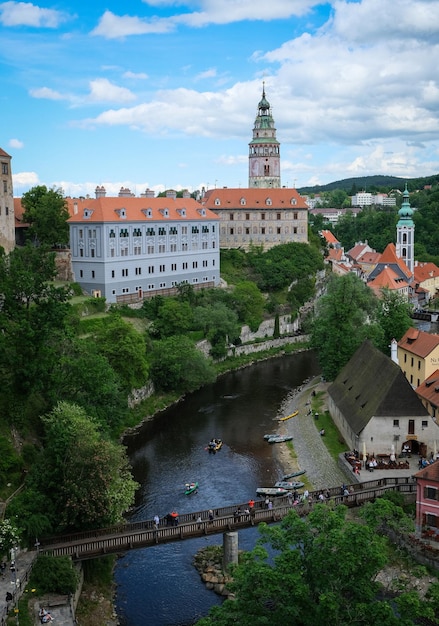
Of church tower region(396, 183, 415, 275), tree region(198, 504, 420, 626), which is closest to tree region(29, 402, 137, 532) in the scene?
tree region(198, 504, 420, 626)

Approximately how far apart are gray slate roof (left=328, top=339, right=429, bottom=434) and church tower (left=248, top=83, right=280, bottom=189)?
67852mm

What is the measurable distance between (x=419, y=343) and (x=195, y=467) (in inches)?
747

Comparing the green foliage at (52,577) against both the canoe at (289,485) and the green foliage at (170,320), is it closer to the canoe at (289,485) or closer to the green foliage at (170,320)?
the canoe at (289,485)

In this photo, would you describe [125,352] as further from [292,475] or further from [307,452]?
[292,475]

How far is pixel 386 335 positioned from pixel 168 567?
3287cm

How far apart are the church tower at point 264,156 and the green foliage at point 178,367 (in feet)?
194

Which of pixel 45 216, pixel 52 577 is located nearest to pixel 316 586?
pixel 52 577

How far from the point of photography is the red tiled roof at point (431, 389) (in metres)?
45.6

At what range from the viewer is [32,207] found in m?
70.6

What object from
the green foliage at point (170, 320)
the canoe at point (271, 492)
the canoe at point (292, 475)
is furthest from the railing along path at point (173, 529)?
the green foliage at point (170, 320)

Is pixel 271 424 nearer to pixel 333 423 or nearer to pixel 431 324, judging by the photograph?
pixel 333 423

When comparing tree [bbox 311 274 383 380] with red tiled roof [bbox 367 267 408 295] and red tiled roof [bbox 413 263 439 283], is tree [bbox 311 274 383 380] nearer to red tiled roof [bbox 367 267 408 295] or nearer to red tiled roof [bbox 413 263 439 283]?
red tiled roof [bbox 367 267 408 295]

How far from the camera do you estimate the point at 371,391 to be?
45000 millimetres

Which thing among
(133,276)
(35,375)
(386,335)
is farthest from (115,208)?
(35,375)
